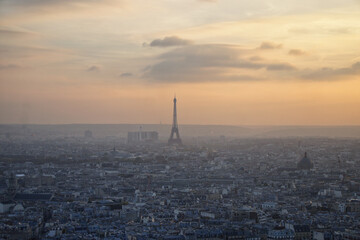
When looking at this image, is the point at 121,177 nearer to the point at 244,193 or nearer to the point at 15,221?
the point at 244,193

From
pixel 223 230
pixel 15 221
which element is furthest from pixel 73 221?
pixel 223 230

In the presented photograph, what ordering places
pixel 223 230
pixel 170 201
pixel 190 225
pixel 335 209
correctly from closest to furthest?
1. pixel 223 230
2. pixel 190 225
3. pixel 335 209
4. pixel 170 201

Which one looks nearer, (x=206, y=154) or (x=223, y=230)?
(x=223, y=230)

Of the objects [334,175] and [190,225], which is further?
[334,175]

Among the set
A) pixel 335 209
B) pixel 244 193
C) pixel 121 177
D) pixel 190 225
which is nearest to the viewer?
pixel 190 225

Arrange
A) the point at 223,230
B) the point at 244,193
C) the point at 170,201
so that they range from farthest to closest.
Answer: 1. the point at 244,193
2. the point at 170,201
3. the point at 223,230

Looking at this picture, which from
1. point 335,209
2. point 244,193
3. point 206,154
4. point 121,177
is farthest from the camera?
point 206,154

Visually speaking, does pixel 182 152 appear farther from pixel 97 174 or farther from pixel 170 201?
pixel 170 201

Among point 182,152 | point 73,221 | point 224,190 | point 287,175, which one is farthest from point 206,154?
point 73,221

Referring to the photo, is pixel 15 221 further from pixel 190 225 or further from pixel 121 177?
pixel 121 177
